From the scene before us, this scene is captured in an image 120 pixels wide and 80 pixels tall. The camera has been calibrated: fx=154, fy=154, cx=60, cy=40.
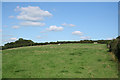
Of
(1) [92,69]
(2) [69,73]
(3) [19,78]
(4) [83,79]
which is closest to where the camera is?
(4) [83,79]

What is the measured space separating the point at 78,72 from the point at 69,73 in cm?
67

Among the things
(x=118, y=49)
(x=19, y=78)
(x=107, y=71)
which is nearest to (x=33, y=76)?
(x=19, y=78)

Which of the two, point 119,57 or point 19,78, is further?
point 119,57

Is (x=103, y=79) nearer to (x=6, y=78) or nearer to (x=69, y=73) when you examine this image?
(x=69, y=73)

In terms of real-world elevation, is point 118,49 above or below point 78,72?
above

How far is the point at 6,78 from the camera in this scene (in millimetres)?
10164

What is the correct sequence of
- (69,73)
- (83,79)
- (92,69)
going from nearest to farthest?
(83,79), (69,73), (92,69)

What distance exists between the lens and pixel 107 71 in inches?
440

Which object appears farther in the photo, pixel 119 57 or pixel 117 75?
pixel 119 57

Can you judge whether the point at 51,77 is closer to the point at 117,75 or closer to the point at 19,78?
the point at 19,78

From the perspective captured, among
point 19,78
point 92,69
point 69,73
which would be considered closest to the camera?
point 19,78

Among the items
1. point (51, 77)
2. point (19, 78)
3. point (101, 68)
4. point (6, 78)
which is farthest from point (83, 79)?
point (6, 78)

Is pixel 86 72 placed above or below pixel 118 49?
below

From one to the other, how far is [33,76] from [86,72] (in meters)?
3.70
